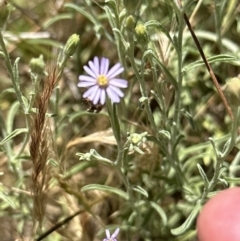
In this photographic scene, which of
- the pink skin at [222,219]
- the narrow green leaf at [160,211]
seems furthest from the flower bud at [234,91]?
the narrow green leaf at [160,211]

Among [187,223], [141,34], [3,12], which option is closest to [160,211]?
[187,223]

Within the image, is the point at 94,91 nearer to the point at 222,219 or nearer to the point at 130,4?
the point at 130,4

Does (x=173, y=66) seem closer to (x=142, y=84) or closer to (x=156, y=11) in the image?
(x=156, y=11)

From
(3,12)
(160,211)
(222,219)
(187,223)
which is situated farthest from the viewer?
(160,211)

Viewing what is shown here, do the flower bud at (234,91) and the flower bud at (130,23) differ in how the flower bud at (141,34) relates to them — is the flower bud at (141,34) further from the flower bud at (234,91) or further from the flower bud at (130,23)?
the flower bud at (234,91)

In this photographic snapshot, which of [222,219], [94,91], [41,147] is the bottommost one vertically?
[222,219]

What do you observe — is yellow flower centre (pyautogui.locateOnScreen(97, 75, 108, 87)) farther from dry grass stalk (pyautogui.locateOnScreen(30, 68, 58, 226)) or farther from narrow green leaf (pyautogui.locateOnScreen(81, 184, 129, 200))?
narrow green leaf (pyautogui.locateOnScreen(81, 184, 129, 200))

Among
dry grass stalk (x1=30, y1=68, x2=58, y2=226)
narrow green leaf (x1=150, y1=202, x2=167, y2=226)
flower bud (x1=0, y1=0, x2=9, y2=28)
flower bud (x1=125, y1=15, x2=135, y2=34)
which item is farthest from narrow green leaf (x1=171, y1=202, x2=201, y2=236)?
flower bud (x1=0, y1=0, x2=9, y2=28)
